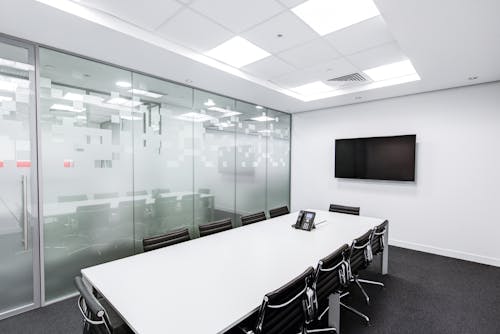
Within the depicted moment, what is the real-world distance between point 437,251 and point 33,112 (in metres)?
6.22

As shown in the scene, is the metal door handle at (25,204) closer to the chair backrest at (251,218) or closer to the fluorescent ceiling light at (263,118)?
the chair backrest at (251,218)

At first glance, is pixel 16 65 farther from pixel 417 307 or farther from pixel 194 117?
pixel 417 307

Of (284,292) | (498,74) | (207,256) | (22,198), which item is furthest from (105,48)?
(498,74)

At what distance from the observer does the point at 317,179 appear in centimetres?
581

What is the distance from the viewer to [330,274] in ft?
6.79

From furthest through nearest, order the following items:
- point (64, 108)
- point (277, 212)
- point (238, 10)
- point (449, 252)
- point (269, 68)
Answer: point (449, 252), point (277, 212), point (269, 68), point (64, 108), point (238, 10)

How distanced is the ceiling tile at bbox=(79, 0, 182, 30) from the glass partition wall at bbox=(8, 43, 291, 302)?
100 centimetres

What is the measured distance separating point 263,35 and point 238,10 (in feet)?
1.62

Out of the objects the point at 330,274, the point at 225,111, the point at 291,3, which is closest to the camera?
the point at 330,274

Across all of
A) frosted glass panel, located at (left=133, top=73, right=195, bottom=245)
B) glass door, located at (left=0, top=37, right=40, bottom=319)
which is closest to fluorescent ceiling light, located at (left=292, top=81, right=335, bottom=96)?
frosted glass panel, located at (left=133, top=73, right=195, bottom=245)

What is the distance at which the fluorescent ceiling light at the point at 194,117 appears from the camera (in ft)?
13.2

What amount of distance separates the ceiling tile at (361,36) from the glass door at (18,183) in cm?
337

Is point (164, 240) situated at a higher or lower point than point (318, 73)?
lower

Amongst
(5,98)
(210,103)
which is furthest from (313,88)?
(5,98)
